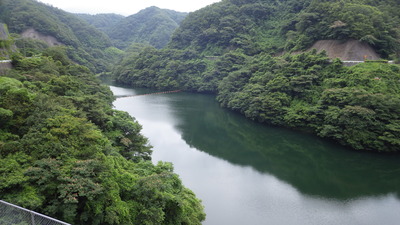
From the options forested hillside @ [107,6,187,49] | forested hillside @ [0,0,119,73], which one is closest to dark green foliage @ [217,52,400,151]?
forested hillside @ [0,0,119,73]

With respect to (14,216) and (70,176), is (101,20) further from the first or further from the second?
(14,216)

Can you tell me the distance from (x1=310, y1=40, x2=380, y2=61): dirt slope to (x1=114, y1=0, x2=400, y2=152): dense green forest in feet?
2.21

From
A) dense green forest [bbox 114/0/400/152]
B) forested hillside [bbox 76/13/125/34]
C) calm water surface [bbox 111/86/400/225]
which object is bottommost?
calm water surface [bbox 111/86/400/225]

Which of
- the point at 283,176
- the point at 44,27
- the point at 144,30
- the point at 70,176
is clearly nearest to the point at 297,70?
the point at 283,176

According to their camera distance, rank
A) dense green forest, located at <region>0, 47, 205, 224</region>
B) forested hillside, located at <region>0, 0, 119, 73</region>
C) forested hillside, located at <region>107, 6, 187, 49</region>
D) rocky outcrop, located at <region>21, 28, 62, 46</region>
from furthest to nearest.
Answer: forested hillside, located at <region>107, 6, 187, 49</region> < forested hillside, located at <region>0, 0, 119, 73</region> < rocky outcrop, located at <region>21, 28, 62, 46</region> < dense green forest, located at <region>0, 47, 205, 224</region>

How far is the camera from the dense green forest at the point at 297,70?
23.2m

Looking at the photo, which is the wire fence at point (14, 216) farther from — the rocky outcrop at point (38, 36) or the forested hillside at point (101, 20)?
the forested hillside at point (101, 20)

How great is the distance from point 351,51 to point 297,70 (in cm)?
717

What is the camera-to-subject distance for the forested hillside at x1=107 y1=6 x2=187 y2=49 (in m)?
116

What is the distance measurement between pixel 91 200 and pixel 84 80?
2166 cm

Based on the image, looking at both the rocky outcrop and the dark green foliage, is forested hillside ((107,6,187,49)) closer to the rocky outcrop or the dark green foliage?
the rocky outcrop

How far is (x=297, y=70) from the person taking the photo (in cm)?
3169

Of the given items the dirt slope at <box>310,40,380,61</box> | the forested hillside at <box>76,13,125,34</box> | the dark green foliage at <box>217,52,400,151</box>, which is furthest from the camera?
the forested hillside at <box>76,13,125,34</box>

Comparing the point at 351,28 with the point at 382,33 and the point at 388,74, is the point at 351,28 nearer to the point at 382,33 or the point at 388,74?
the point at 382,33
